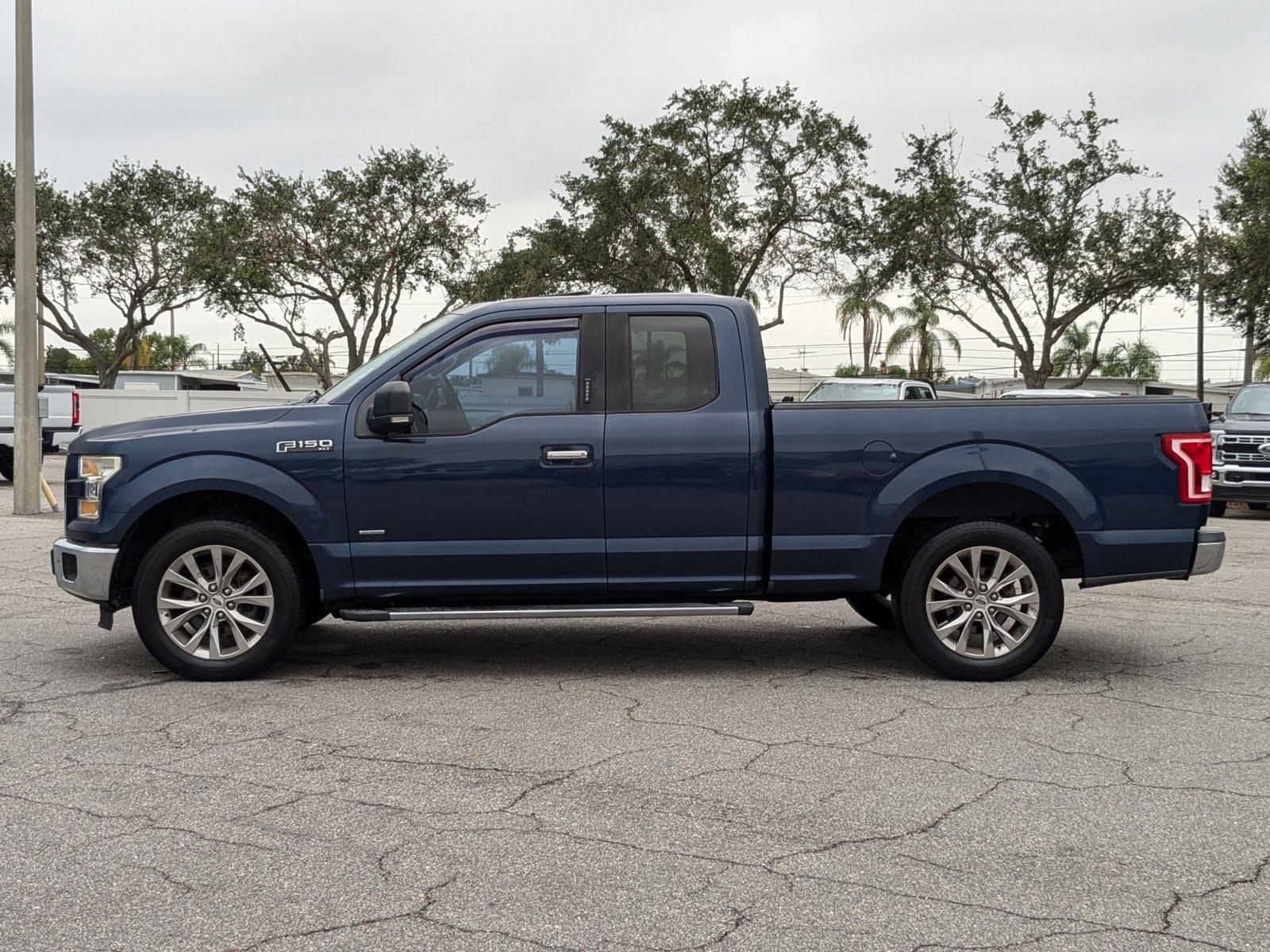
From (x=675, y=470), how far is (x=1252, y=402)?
1505 cm

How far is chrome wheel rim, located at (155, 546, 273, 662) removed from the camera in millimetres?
6648

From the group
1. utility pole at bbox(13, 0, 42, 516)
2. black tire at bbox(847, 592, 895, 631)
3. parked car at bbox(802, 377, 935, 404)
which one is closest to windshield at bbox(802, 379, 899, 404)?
parked car at bbox(802, 377, 935, 404)

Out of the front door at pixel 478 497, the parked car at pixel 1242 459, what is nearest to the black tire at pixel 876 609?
the front door at pixel 478 497

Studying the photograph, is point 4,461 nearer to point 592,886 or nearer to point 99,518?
point 99,518

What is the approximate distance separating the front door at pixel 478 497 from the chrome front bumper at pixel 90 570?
1258mm

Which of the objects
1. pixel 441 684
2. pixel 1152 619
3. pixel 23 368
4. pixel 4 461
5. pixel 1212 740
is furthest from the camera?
pixel 4 461

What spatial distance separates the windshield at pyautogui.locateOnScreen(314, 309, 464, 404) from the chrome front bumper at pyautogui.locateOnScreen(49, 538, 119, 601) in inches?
52.4

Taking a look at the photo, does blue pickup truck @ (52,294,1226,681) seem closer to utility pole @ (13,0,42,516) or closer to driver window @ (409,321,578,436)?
driver window @ (409,321,578,436)

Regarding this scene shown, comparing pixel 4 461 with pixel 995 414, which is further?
pixel 4 461

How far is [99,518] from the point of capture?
671 cm

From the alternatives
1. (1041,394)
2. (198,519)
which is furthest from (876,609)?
(1041,394)

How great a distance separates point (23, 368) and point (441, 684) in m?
11.9

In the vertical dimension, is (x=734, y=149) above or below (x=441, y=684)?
above

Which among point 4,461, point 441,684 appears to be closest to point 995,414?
point 441,684
